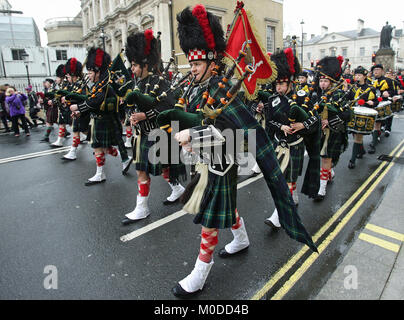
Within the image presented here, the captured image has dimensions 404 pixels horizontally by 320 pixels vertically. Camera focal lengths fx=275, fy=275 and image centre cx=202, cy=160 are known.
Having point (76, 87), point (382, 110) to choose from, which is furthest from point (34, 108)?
point (382, 110)

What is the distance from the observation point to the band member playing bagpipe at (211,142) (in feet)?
7.26

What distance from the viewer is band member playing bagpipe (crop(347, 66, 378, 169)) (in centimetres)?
603

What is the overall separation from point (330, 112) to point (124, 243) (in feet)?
12.8

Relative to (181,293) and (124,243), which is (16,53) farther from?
(181,293)

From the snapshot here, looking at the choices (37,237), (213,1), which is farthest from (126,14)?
(37,237)

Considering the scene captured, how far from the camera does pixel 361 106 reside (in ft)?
21.9

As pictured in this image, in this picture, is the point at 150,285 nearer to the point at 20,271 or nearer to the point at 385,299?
the point at 20,271

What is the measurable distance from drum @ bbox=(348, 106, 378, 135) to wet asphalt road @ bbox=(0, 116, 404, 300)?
3.32ft

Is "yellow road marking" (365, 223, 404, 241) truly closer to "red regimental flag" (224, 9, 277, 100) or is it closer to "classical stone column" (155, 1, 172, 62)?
"red regimental flag" (224, 9, 277, 100)

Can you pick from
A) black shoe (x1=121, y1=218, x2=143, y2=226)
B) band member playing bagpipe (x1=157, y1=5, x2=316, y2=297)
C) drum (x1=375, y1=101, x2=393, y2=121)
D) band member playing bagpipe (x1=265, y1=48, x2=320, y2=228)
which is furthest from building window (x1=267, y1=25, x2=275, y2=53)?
band member playing bagpipe (x1=157, y1=5, x2=316, y2=297)

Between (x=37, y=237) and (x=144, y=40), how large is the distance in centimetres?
303

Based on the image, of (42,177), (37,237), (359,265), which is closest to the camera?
(359,265)

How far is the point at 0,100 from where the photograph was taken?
11453 mm

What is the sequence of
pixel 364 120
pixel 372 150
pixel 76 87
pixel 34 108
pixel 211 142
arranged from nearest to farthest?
1. pixel 211 142
2. pixel 364 120
3. pixel 76 87
4. pixel 372 150
5. pixel 34 108
